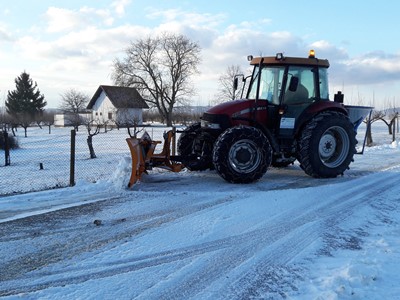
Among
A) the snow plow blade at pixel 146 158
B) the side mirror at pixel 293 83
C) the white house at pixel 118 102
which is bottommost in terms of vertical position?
the snow plow blade at pixel 146 158

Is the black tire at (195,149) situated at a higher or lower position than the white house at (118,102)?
lower

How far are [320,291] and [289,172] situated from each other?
615cm

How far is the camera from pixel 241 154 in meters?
7.45

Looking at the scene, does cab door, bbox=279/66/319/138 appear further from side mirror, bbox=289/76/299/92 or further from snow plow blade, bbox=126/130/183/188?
snow plow blade, bbox=126/130/183/188

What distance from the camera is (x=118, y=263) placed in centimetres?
378

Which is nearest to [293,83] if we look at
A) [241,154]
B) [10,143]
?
[241,154]

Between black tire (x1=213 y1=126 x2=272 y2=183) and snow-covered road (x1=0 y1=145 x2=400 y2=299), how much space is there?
373 millimetres

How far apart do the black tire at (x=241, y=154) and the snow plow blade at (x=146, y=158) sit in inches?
39.0

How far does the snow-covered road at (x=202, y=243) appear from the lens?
3301 mm

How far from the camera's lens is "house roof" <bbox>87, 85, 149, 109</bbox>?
5994cm

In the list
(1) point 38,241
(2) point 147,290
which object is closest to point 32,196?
(1) point 38,241

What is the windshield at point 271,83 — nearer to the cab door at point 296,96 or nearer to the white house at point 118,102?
the cab door at point 296,96

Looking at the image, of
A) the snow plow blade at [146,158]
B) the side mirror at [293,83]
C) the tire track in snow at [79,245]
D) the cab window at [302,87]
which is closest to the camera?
the tire track in snow at [79,245]

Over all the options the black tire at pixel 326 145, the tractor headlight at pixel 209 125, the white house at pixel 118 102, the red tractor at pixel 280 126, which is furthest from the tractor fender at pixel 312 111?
the white house at pixel 118 102
